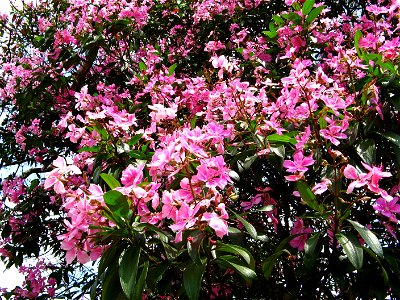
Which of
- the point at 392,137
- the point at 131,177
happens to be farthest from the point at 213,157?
the point at 392,137

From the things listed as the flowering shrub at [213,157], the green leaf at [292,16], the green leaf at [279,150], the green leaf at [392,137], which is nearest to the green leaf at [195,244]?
the flowering shrub at [213,157]

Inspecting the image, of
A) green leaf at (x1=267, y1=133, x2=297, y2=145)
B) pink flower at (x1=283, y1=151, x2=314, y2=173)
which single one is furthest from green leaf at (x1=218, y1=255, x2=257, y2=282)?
green leaf at (x1=267, y1=133, x2=297, y2=145)

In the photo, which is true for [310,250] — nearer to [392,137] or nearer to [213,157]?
[213,157]

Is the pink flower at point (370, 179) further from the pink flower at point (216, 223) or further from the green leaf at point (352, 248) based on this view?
the pink flower at point (216, 223)

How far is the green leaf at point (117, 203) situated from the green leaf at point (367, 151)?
805 mm

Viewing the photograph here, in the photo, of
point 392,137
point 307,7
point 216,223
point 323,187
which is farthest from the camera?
point 307,7

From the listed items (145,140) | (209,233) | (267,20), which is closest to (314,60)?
(267,20)

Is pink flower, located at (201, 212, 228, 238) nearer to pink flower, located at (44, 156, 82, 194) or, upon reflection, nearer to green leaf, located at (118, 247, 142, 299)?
green leaf, located at (118, 247, 142, 299)

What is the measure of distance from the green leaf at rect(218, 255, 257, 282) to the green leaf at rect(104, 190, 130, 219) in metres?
0.30

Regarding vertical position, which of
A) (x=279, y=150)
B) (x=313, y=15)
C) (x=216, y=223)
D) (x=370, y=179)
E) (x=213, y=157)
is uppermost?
(x=313, y=15)

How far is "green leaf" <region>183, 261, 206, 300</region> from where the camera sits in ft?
3.52

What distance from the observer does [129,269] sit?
1.09 meters

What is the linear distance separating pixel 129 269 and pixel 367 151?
0.87m

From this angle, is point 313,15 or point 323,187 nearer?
point 323,187
